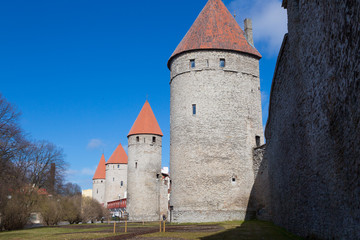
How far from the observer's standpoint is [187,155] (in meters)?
20.9

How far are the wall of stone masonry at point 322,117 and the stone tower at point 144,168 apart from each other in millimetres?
26023

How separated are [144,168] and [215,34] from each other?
1881 cm

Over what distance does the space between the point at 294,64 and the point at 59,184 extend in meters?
31.4

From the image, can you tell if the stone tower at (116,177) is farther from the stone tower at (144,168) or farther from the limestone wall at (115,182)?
the stone tower at (144,168)

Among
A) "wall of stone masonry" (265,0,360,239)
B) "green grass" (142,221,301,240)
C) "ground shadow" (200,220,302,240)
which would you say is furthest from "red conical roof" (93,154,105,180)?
"wall of stone masonry" (265,0,360,239)

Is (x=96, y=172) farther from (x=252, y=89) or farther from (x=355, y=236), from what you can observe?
(x=355, y=236)

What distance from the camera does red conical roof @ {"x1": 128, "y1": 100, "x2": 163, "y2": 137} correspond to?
3825 centimetres

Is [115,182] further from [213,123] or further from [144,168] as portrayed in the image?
[213,123]

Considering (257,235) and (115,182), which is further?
(115,182)

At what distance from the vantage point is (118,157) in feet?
174

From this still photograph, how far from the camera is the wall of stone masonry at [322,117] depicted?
15.2 feet

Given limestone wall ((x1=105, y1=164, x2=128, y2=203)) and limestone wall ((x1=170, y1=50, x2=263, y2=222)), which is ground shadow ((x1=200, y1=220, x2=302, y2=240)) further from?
limestone wall ((x1=105, y1=164, x2=128, y2=203))

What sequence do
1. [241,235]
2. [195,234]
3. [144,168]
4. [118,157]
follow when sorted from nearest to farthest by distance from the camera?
[241,235] < [195,234] < [144,168] < [118,157]

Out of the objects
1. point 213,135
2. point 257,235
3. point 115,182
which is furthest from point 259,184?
point 115,182
